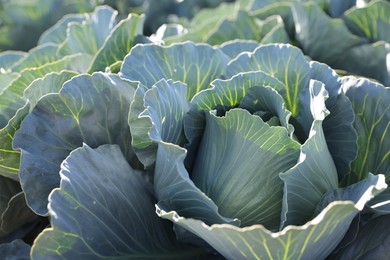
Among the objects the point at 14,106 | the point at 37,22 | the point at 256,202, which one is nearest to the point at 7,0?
the point at 37,22

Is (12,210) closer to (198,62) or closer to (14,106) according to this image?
(14,106)

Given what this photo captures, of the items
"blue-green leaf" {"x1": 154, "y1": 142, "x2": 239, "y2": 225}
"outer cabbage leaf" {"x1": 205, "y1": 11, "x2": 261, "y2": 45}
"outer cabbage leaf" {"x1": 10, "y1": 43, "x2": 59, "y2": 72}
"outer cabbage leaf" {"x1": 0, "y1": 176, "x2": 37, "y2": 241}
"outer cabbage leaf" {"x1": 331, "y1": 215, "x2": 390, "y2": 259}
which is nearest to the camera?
"blue-green leaf" {"x1": 154, "y1": 142, "x2": 239, "y2": 225}

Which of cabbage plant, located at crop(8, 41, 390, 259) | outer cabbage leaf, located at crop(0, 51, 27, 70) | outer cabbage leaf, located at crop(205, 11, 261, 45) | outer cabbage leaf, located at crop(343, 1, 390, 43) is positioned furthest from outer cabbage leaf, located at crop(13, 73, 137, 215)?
outer cabbage leaf, located at crop(343, 1, 390, 43)

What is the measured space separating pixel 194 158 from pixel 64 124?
0.35 metres

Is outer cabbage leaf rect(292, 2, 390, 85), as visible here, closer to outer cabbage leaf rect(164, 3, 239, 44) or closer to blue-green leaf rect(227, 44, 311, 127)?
outer cabbage leaf rect(164, 3, 239, 44)

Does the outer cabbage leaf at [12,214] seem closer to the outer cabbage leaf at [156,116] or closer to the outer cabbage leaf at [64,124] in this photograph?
the outer cabbage leaf at [64,124]

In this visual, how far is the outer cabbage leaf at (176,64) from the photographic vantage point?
147 cm

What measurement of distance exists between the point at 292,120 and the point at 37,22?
196 cm

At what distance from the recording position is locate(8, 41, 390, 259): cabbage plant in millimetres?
1208

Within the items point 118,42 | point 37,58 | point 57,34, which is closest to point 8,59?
point 37,58

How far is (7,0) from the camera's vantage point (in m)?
3.46

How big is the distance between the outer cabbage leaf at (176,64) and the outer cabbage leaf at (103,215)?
219 mm

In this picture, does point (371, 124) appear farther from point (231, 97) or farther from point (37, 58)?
point (37, 58)

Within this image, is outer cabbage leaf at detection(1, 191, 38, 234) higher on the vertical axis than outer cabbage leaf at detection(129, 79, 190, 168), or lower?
lower
